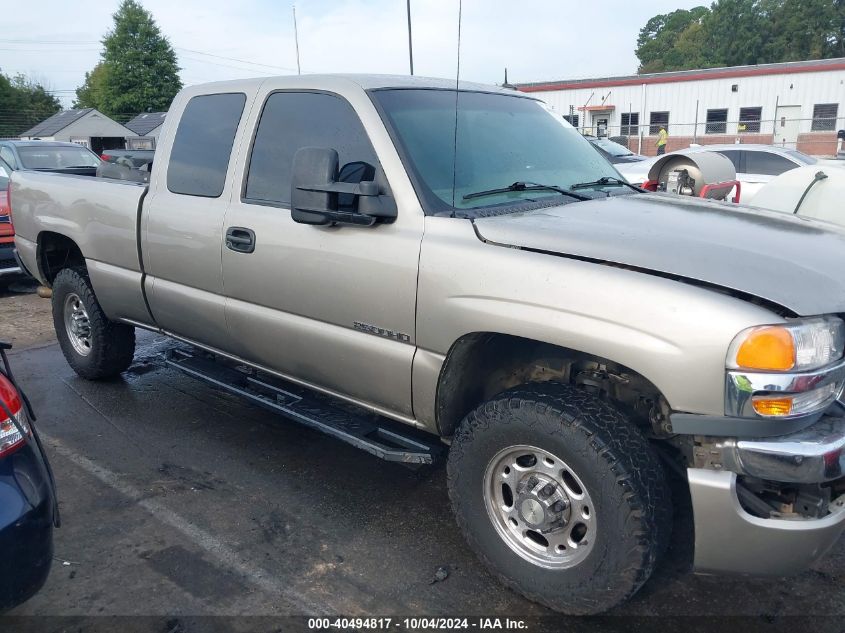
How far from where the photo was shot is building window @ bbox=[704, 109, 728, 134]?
113 ft

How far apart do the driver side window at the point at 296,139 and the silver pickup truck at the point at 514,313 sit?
0.04 feet

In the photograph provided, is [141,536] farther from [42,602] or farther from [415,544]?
[415,544]

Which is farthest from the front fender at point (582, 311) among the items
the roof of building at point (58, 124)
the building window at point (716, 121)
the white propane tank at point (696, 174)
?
the roof of building at point (58, 124)

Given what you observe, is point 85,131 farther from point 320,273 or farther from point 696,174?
point 320,273

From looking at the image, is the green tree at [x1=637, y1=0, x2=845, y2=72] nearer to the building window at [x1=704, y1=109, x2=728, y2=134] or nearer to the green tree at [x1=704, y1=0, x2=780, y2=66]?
the green tree at [x1=704, y1=0, x2=780, y2=66]

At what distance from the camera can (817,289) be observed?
232cm

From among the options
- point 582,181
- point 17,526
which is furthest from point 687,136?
point 17,526

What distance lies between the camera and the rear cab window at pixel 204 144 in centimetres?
389

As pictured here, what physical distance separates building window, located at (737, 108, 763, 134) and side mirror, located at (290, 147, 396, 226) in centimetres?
3381

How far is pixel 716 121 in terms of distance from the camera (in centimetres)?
3456

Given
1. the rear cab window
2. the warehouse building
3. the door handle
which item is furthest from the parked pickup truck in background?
the warehouse building

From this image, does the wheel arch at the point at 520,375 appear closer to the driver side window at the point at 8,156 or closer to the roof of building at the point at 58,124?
the driver side window at the point at 8,156

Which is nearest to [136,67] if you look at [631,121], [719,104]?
[631,121]

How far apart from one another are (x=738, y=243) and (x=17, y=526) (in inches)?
102
